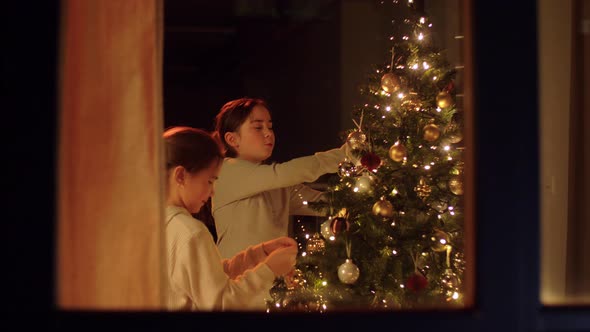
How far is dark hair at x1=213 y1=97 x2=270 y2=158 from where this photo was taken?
286cm

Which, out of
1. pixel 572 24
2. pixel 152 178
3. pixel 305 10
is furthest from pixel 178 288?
pixel 305 10

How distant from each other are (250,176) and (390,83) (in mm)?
926

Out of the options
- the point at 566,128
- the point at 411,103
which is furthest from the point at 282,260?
the point at 566,128

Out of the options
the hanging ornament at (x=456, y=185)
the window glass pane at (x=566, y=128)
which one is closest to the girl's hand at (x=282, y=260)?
the hanging ornament at (x=456, y=185)

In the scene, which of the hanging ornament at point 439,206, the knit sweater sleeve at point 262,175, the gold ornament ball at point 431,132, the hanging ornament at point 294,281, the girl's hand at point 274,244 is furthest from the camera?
the knit sweater sleeve at point 262,175

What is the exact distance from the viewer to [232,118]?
2.89 meters

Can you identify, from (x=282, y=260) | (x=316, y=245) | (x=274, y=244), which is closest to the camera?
(x=282, y=260)

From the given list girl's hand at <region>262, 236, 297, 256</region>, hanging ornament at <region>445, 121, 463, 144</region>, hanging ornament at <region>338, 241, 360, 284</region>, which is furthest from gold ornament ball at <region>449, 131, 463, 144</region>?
girl's hand at <region>262, 236, 297, 256</region>

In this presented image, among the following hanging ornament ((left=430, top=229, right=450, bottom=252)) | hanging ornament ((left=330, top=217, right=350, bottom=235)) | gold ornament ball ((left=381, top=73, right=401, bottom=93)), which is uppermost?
gold ornament ball ((left=381, top=73, right=401, bottom=93))

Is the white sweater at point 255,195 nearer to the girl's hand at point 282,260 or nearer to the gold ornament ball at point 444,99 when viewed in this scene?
the girl's hand at point 282,260

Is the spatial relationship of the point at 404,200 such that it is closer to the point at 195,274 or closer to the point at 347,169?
the point at 347,169

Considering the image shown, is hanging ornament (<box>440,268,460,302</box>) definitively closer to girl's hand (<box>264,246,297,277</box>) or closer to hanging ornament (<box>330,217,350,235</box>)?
hanging ornament (<box>330,217,350,235</box>)

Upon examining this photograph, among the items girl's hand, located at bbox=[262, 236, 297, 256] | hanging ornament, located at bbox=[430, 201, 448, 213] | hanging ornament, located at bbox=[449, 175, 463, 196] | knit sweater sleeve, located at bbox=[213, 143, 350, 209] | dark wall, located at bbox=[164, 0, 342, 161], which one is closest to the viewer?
hanging ornament, located at bbox=[449, 175, 463, 196]

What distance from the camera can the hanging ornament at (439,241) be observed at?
2164mm
